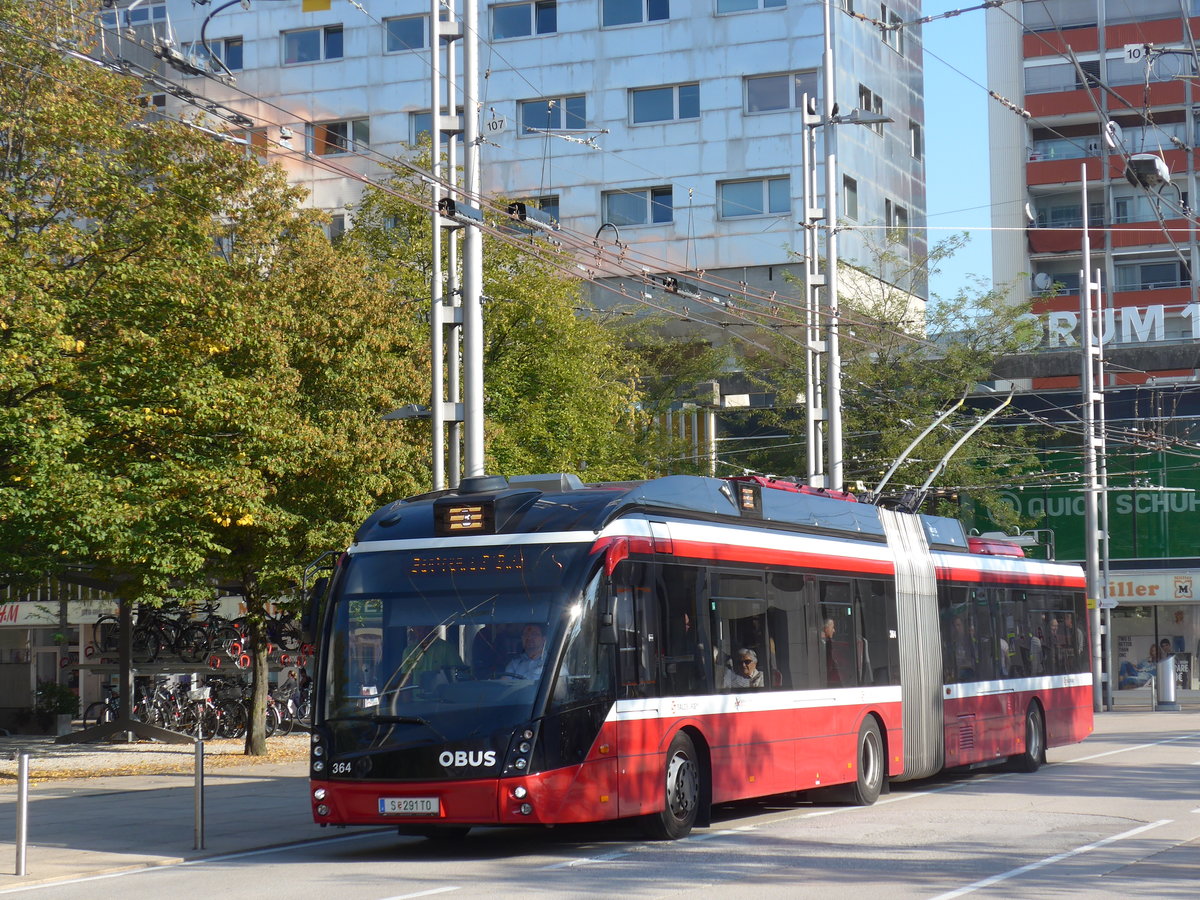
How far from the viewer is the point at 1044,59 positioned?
2990 inches

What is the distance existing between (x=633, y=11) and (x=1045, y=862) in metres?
45.2

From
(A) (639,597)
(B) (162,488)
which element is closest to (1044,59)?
(B) (162,488)

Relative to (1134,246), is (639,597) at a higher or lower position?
lower

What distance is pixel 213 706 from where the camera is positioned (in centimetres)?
3130

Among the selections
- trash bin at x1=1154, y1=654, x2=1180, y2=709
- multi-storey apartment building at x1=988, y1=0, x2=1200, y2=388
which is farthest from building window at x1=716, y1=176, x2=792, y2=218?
multi-storey apartment building at x1=988, y1=0, x2=1200, y2=388

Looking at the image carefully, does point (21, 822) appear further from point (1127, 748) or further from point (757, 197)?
point (757, 197)

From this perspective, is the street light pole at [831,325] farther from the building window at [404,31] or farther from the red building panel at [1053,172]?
the red building panel at [1053,172]

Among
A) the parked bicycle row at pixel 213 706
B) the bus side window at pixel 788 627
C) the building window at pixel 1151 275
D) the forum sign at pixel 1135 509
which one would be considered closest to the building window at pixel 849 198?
the forum sign at pixel 1135 509

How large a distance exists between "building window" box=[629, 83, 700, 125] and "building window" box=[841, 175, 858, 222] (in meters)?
5.15

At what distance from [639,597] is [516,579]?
113 centimetres

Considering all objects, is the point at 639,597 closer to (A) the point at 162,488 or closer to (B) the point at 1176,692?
(A) the point at 162,488

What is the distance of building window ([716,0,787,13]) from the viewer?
171 feet

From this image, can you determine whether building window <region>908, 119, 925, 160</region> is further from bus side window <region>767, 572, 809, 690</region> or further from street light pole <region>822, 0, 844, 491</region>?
bus side window <region>767, 572, 809, 690</region>

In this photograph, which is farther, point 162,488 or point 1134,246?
point 1134,246
